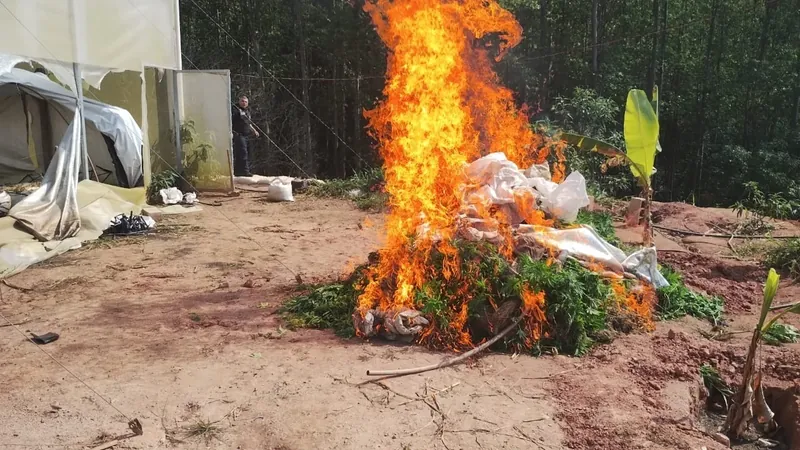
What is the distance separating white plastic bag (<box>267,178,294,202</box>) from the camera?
13242 millimetres

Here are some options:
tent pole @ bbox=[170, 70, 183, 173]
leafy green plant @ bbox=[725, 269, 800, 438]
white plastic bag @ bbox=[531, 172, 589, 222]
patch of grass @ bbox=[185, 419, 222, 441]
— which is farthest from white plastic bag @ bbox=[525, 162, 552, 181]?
tent pole @ bbox=[170, 70, 183, 173]

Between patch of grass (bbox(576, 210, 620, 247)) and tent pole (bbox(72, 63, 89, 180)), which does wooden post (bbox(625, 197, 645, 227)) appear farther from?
tent pole (bbox(72, 63, 89, 180))

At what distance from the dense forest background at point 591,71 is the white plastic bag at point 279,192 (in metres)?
6.47

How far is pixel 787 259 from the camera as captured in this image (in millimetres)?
8227

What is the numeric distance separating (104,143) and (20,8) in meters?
4.14

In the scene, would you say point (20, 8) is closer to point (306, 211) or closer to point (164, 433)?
point (306, 211)

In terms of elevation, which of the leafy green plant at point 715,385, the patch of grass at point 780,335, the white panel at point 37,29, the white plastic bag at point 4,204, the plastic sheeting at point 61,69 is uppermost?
the white panel at point 37,29

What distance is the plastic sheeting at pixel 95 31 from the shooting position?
8.92m

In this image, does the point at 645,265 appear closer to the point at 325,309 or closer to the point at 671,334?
the point at 671,334

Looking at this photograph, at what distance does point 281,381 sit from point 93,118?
32.6 feet

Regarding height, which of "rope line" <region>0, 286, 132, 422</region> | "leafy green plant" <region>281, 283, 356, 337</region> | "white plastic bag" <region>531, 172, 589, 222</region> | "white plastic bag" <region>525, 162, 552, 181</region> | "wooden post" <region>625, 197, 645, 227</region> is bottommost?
"rope line" <region>0, 286, 132, 422</region>

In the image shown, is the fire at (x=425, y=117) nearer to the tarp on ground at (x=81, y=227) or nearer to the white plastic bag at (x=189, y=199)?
the tarp on ground at (x=81, y=227)

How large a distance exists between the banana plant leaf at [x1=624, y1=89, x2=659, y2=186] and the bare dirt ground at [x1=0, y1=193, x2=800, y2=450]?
1761 millimetres

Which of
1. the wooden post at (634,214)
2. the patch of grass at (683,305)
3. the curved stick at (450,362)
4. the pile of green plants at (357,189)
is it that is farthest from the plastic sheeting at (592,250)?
the pile of green plants at (357,189)
